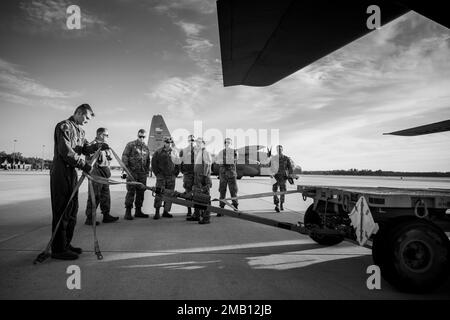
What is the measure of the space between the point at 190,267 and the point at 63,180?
6.73 ft

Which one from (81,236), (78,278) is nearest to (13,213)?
(81,236)

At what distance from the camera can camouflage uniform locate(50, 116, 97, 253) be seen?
10.9 feet

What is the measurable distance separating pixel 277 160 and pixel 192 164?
2988mm

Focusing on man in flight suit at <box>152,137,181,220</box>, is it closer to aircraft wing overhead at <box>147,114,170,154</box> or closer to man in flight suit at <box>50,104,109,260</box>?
man in flight suit at <box>50,104,109,260</box>

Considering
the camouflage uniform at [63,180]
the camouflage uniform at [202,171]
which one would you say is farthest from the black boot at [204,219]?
the camouflage uniform at [63,180]

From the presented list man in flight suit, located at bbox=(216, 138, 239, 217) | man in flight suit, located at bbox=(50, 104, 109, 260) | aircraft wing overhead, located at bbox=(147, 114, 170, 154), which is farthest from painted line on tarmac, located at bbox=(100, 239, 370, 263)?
aircraft wing overhead, located at bbox=(147, 114, 170, 154)

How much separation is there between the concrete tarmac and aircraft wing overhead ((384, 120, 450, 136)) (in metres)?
2.11

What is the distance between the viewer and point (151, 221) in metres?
6.05

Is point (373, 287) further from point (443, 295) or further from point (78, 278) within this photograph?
point (78, 278)

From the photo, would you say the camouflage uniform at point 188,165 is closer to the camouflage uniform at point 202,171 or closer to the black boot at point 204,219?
the camouflage uniform at point 202,171

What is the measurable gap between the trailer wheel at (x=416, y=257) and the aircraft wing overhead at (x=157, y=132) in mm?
16367

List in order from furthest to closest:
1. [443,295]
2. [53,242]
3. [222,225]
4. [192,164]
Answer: [192,164]
[222,225]
[53,242]
[443,295]

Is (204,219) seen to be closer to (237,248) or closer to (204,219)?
(204,219)

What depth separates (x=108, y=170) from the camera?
6.05 meters
